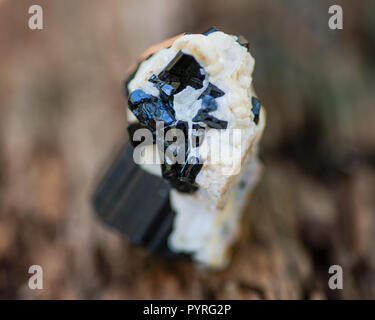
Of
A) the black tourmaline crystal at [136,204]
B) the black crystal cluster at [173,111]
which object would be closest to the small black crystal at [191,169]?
the black crystal cluster at [173,111]

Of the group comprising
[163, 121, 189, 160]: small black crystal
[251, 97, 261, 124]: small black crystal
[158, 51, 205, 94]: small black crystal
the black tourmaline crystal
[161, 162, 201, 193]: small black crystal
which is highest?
[158, 51, 205, 94]: small black crystal

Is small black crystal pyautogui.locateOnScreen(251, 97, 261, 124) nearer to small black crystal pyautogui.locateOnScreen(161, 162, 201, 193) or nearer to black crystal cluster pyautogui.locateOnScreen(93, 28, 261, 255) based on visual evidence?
black crystal cluster pyautogui.locateOnScreen(93, 28, 261, 255)

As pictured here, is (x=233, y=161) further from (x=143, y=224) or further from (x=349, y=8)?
(x=349, y=8)

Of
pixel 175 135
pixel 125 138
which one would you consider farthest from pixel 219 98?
pixel 125 138

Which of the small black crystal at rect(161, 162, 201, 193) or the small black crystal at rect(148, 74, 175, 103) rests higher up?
the small black crystal at rect(148, 74, 175, 103)

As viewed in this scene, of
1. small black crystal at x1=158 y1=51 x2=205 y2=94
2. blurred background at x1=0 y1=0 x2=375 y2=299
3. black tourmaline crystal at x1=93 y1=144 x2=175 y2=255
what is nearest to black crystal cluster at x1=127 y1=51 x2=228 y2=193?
small black crystal at x1=158 y1=51 x2=205 y2=94
